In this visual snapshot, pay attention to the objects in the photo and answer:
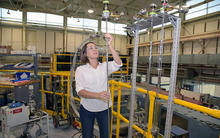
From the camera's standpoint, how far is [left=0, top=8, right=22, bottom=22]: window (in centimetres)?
1066

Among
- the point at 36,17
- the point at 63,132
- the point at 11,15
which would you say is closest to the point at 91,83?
the point at 63,132

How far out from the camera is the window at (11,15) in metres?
10.7

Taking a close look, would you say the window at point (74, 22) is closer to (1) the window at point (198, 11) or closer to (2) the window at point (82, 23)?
(2) the window at point (82, 23)

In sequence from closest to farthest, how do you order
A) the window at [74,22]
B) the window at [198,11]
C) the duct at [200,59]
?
the duct at [200,59], the window at [198,11], the window at [74,22]

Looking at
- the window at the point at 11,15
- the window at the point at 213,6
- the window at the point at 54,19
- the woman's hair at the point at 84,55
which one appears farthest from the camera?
the window at the point at 54,19

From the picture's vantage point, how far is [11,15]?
36.0 feet

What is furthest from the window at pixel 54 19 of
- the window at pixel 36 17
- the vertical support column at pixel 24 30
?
the vertical support column at pixel 24 30

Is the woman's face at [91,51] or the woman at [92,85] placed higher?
the woman's face at [91,51]

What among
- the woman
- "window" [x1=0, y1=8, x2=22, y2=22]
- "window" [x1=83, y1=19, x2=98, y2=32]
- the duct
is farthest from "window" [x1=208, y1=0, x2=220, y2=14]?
"window" [x1=0, y1=8, x2=22, y2=22]

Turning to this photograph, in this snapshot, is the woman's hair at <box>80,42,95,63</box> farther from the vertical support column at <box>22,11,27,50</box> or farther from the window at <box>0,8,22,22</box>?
the window at <box>0,8,22,22</box>

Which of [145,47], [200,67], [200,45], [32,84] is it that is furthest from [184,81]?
[32,84]

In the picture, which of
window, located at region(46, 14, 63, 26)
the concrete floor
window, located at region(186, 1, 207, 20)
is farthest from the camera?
window, located at region(46, 14, 63, 26)

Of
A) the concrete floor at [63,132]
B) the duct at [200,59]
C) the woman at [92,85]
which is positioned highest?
the duct at [200,59]

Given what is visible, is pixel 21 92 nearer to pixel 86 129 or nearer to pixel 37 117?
pixel 37 117
